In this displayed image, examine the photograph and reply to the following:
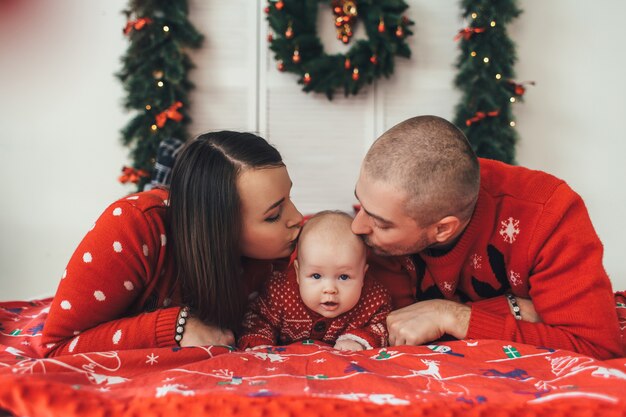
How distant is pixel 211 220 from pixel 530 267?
917 mm

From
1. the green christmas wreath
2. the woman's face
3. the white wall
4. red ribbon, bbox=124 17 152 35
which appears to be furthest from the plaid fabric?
the woman's face

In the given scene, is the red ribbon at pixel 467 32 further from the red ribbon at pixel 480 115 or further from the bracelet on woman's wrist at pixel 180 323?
the bracelet on woman's wrist at pixel 180 323

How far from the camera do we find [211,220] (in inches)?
56.0

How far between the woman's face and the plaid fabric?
1220 mm

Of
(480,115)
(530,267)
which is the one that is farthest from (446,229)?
(480,115)

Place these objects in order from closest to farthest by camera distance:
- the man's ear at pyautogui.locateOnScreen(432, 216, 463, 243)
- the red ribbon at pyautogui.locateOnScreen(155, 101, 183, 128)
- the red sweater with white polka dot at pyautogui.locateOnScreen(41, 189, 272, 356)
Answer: the red sweater with white polka dot at pyautogui.locateOnScreen(41, 189, 272, 356) → the man's ear at pyautogui.locateOnScreen(432, 216, 463, 243) → the red ribbon at pyautogui.locateOnScreen(155, 101, 183, 128)

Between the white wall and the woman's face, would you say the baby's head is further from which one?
the white wall

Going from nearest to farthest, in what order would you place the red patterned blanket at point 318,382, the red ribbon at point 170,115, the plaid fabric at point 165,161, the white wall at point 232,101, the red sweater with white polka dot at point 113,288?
the red patterned blanket at point 318,382 < the red sweater with white polka dot at point 113,288 < the plaid fabric at point 165,161 < the red ribbon at point 170,115 < the white wall at point 232,101

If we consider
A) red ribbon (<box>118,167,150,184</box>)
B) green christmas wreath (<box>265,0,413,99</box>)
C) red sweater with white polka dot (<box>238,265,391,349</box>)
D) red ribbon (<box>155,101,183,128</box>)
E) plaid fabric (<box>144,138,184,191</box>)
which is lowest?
red sweater with white polka dot (<box>238,265,391,349</box>)

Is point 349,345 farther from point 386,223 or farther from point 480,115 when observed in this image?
point 480,115

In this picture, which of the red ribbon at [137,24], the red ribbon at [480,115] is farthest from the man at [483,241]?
the red ribbon at [137,24]

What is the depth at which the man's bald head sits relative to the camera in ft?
4.58

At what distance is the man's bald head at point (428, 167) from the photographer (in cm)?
140

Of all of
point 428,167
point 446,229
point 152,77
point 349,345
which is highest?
point 152,77
